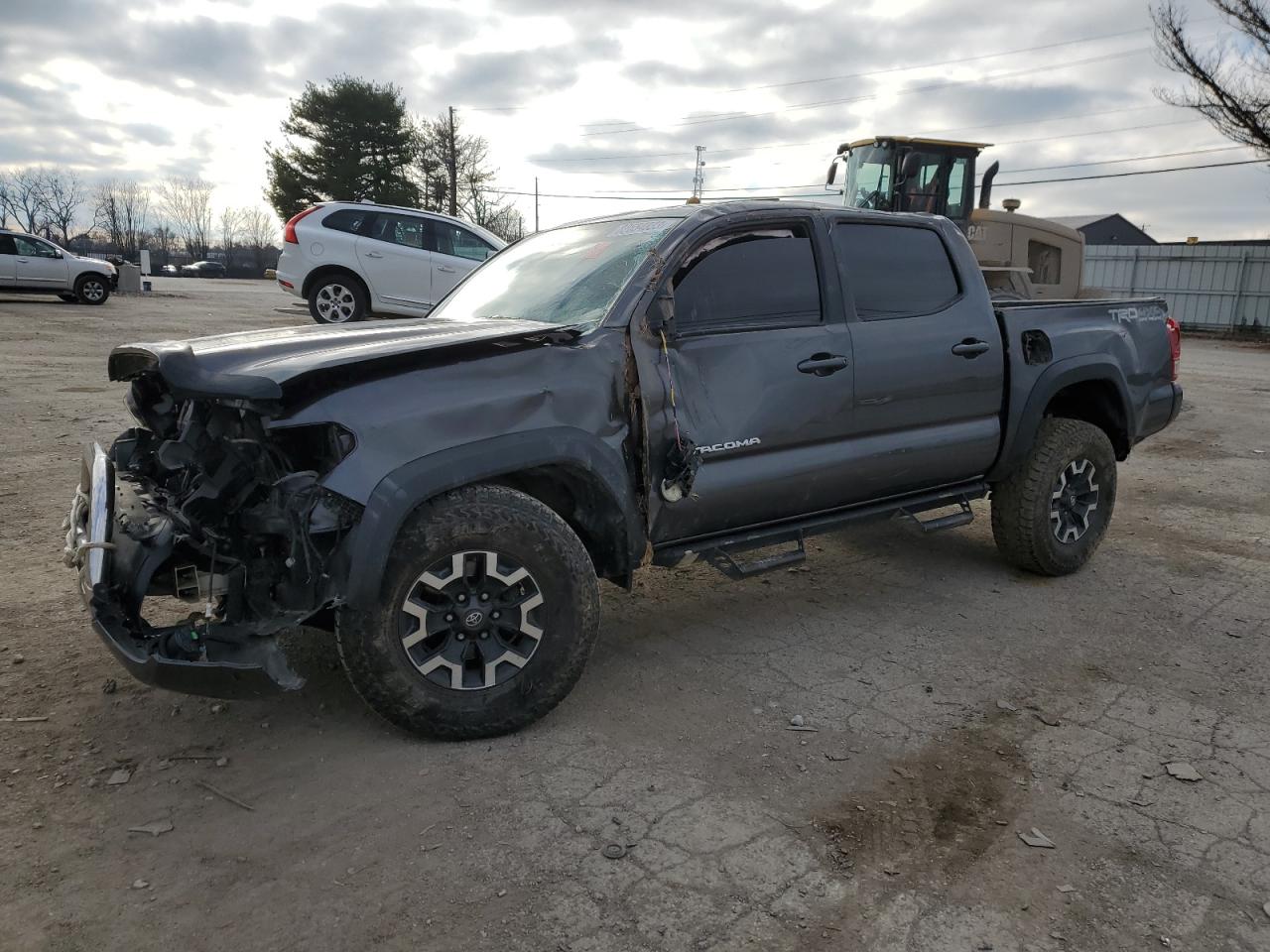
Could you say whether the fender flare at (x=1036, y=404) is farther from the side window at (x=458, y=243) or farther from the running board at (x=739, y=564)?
the side window at (x=458, y=243)

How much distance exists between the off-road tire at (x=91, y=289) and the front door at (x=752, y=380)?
19.0m

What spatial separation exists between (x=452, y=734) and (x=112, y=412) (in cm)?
644

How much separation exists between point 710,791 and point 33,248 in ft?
66.3

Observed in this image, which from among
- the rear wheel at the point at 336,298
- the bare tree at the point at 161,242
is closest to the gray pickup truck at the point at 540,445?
the rear wheel at the point at 336,298

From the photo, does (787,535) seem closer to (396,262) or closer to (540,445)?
(540,445)

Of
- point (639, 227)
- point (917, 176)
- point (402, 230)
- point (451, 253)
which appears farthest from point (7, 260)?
point (639, 227)

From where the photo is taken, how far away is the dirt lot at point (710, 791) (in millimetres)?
2398

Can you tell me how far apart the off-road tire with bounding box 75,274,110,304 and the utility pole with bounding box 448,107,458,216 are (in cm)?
3192

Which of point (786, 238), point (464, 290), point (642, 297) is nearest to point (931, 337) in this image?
point (786, 238)

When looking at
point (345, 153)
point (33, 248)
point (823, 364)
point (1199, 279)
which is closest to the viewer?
point (823, 364)

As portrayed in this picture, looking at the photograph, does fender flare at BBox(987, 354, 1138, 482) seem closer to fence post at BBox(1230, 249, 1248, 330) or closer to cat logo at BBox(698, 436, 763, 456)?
cat logo at BBox(698, 436, 763, 456)

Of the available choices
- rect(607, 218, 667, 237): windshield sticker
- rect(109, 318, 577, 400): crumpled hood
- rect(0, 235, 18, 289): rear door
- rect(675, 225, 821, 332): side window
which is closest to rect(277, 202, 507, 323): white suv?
rect(607, 218, 667, 237): windshield sticker

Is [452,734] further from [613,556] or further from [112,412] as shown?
[112,412]

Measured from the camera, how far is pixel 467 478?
122 inches
